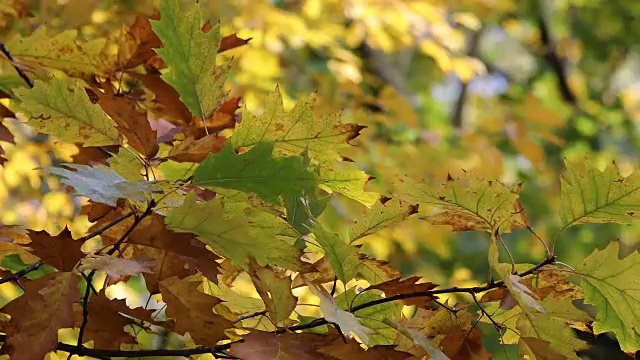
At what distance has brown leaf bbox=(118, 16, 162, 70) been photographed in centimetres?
77

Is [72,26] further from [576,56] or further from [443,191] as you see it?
[576,56]

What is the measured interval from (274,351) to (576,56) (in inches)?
200

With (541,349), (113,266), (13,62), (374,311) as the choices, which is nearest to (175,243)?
(113,266)

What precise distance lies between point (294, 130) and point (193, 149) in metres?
0.08

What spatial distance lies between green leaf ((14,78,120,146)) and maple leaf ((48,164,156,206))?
0.09m

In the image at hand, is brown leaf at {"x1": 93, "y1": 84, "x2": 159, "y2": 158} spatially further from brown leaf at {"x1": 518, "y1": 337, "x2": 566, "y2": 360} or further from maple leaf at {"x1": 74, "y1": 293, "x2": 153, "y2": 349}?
brown leaf at {"x1": 518, "y1": 337, "x2": 566, "y2": 360}

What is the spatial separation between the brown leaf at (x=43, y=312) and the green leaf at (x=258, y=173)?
0.11 meters

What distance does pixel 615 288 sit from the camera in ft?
1.77

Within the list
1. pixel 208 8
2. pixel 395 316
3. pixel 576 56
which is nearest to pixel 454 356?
pixel 395 316

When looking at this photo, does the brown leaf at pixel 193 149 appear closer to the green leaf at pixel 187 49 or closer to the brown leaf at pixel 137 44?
the green leaf at pixel 187 49

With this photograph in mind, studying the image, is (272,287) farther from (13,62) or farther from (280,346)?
(13,62)

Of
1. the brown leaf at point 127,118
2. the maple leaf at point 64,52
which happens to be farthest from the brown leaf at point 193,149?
the maple leaf at point 64,52

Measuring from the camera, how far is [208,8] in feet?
6.31

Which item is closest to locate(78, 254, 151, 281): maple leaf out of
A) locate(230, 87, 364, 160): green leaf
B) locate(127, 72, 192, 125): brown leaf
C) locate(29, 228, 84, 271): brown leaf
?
locate(29, 228, 84, 271): brown leaf
